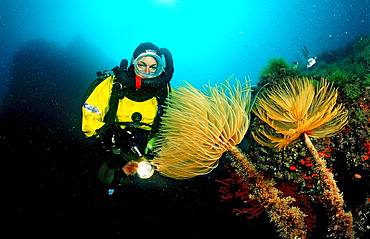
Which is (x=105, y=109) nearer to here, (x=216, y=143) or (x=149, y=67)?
(x=149, y=67)

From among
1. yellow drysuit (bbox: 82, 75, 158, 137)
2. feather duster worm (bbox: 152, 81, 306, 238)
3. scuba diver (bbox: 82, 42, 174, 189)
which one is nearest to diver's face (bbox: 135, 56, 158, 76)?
scuba diver (bbox: 82, 42, 174, 189)

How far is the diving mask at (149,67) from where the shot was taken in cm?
429

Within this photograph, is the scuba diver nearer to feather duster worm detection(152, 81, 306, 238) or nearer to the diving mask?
the diving mask

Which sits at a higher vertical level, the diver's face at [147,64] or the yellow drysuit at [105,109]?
the diver's face at [147,64]

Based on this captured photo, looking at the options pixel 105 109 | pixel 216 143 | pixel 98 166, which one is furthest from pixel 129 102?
pixel 98 166

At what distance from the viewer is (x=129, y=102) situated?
437 centimetres

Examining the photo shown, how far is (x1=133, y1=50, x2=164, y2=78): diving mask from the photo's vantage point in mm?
4285

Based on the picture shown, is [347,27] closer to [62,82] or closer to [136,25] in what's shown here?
[136,25]

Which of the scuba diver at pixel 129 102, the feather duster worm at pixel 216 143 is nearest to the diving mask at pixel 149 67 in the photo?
the scuba diver at pixel 129 102

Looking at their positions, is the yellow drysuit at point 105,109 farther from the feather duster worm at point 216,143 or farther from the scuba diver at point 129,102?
the feather duster worm at point 216,143

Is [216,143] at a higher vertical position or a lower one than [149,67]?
lower

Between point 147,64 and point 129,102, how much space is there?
910 mm

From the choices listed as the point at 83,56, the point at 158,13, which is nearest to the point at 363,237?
the point at 83,56

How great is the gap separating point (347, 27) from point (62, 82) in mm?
100944
